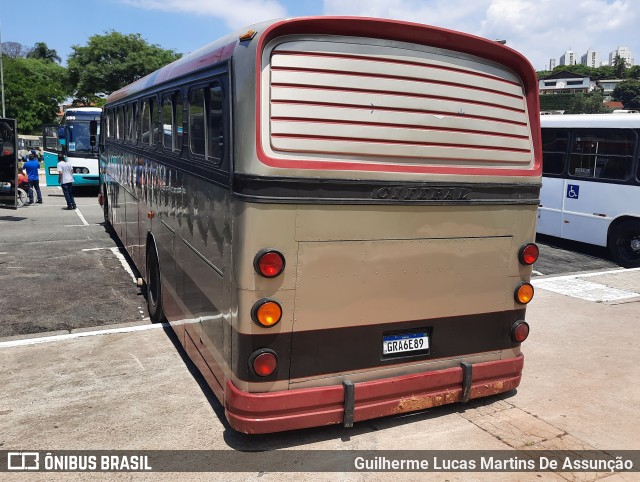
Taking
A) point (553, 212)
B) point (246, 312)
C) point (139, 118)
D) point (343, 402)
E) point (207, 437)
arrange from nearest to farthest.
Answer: point (246, 312) < point (343, 402) < point (207, 437) < point (139, 118) < point (553, 212)

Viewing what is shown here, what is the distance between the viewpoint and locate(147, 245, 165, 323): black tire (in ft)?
22.7

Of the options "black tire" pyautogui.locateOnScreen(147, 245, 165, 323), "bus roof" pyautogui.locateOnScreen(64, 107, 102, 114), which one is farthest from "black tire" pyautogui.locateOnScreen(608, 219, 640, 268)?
"bus roof" pyautogui.locateOnScreen(64, 107, 102, 114)

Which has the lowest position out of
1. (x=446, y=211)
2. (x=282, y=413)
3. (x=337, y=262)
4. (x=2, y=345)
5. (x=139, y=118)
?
(x=2, y=345)

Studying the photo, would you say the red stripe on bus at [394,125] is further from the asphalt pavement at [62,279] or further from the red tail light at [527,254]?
the asphalt pavement at [62,279]

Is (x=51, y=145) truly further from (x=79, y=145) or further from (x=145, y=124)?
(x=145, y=124)

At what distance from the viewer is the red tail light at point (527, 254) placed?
4773 mm

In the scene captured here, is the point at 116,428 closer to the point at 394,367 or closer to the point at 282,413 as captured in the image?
the point at 282,413

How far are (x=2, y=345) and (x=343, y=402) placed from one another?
4421mm

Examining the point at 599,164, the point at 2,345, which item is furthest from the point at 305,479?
the point at 599,164

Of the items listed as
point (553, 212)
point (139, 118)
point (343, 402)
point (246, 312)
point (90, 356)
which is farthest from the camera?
point (553, 212)

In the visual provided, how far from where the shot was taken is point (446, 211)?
14.4 feet

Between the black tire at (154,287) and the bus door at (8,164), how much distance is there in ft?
27.1

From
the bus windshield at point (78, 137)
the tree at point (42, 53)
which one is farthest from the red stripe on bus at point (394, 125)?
the tree at point (42, 53)

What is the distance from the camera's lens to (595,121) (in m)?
12.0
